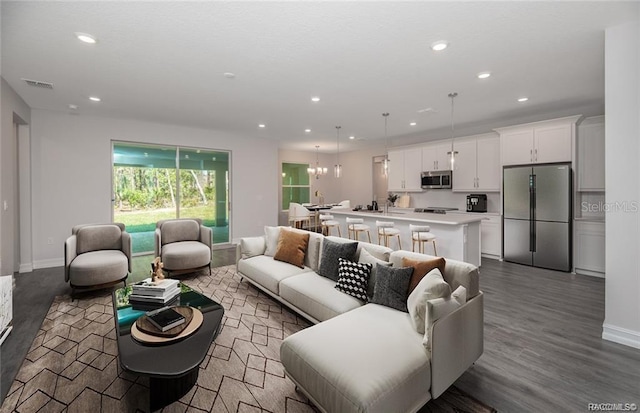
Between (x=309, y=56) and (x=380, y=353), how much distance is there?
2858 mm

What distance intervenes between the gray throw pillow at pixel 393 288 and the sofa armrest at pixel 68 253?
12.6 ft

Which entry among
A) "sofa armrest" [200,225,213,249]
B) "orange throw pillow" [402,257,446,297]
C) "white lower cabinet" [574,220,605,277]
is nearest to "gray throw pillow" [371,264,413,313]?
"orange throw pillow" [402,257,446,297]

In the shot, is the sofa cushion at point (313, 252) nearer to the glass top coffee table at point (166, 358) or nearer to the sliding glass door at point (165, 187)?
the glass top coffee table at point (166, 358)

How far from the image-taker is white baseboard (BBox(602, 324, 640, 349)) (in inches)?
99.3

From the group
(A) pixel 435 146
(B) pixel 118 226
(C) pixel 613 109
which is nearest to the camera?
(C) pixel 613 109

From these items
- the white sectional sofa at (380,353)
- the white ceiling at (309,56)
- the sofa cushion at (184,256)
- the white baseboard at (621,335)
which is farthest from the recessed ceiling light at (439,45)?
the sofa cushion at (184,256)

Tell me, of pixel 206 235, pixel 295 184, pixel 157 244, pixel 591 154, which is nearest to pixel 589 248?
pixel 591 154

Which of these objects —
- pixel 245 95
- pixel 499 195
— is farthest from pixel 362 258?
pixel 499 195

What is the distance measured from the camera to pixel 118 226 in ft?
14.6

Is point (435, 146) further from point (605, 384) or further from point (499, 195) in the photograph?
point (605, 384)

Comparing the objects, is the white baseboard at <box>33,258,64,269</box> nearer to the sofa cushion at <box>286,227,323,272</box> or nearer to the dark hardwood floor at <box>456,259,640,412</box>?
the sofa cushion at <box>286,227,323,272</box>

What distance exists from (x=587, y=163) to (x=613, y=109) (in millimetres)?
2854

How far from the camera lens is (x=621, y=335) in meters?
2.58

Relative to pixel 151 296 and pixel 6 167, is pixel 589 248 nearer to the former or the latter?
pixel 151 296
